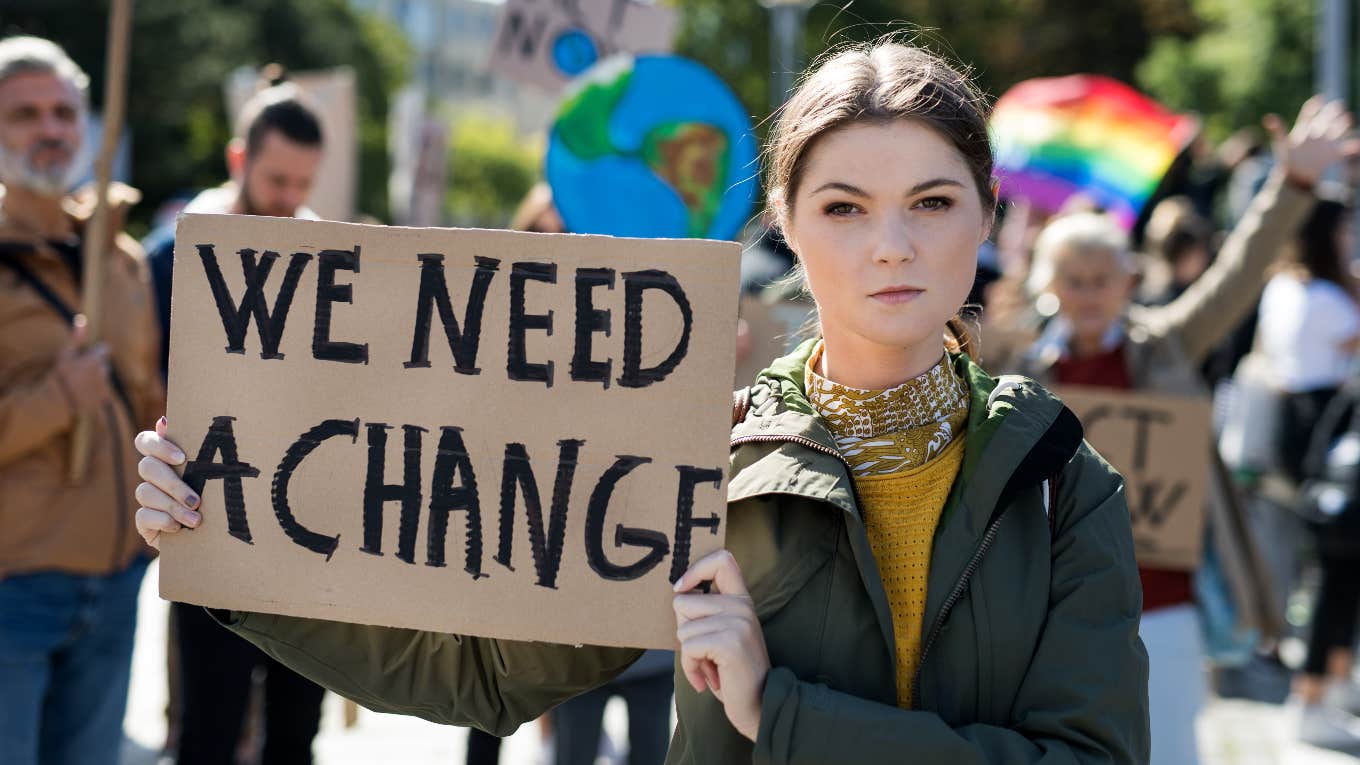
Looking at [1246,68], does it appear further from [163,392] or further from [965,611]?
[965,611]

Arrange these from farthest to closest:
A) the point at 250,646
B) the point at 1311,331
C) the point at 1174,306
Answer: the point at 1311,331 → the point at 1174,306 → the point at 250,646

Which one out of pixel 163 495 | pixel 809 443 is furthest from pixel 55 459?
pixel 809 443

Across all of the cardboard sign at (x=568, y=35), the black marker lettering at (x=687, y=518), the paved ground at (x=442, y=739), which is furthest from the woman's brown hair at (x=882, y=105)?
the cardboard sign at (x=568, y=35)

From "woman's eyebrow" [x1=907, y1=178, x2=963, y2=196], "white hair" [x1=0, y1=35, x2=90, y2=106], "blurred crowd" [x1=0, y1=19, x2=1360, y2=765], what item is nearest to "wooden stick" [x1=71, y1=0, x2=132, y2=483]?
"blurred crowd" [x1=0, y1=19, x2=1360, y2=765]

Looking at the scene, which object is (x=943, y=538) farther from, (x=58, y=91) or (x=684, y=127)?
(x=684, y=127)

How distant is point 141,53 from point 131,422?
2799cm

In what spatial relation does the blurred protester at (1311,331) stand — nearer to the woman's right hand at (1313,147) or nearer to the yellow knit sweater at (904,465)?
the woman's right hand at (1313,147)

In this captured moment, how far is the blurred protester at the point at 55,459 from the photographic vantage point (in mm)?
3539

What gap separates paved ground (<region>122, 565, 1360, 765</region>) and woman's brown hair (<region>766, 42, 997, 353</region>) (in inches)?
156

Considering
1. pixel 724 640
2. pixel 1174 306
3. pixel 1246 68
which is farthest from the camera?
pixel 1246 68

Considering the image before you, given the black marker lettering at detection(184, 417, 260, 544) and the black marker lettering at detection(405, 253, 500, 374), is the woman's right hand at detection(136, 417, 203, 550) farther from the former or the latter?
the black marker lettering at detection(405, 253, 500, 374)

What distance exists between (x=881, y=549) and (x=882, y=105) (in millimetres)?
590

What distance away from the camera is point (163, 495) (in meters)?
2.05

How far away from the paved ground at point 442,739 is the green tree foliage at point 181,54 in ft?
74.8
